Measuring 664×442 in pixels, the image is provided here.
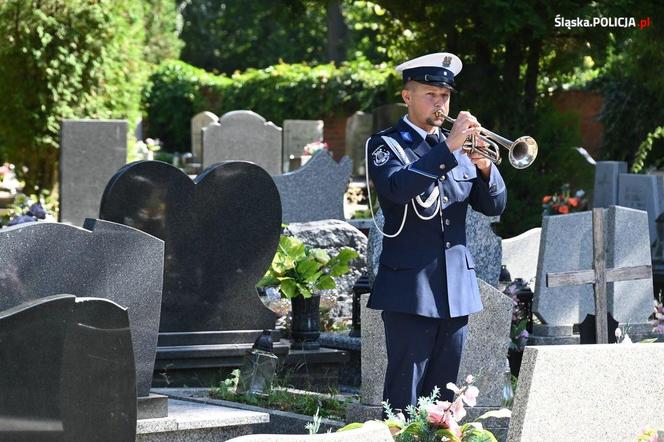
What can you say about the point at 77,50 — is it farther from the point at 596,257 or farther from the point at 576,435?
the point at 576,435

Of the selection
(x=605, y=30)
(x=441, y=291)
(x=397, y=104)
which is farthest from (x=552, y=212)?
(x=441, y=291)

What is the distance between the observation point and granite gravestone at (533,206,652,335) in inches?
Result: 291

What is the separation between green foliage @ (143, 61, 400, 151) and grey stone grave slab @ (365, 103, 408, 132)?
5.20 m

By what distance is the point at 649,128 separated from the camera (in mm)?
17828

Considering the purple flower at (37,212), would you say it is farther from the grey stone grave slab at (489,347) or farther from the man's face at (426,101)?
the man's face at (426,101)

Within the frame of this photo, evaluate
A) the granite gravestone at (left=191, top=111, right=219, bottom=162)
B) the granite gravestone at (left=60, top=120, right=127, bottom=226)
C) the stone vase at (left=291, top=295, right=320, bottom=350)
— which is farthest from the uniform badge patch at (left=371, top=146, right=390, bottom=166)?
the granite gravestone at (left=191, top=111, right=219, bottom=162)

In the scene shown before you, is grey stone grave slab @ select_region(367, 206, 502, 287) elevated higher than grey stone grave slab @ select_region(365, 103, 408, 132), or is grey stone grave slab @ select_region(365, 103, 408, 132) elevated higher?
grey stone grave slab @ select_region(365, 103, 408, 132)

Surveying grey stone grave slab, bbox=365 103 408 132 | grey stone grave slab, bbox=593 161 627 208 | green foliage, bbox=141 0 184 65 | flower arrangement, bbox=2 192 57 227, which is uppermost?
green foliage, bbox=141 0 184 65

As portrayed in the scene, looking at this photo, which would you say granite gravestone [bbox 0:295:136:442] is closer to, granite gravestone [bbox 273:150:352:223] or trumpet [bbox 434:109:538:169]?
trumpet [bbox 434:109:538:169]

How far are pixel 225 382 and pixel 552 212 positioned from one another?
6.31m

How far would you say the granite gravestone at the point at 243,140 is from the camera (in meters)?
14.5

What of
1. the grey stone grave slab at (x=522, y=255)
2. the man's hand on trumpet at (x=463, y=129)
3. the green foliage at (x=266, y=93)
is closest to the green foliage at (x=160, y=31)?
the green foliage at (x=266, y=93)

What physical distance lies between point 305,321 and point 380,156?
2.60 meters

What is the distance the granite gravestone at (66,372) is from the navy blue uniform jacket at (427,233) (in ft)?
3.47
